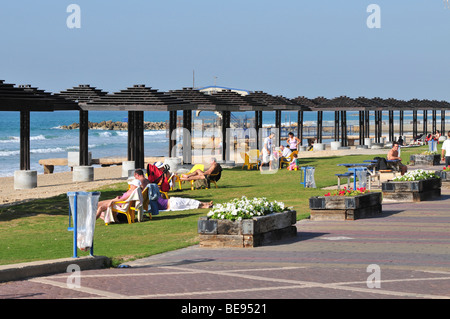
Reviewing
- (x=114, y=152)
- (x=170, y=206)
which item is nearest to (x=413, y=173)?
(x=170, y=206)

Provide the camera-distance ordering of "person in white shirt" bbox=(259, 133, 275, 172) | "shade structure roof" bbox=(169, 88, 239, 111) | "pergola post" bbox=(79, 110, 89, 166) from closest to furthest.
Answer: "person in white shirt" bbox=(259, 133, 275, 172)
"pergola post" bbox=(79, 110, 89, 166)
"shade structure roof" bbox=(169, 88, 239, 111)

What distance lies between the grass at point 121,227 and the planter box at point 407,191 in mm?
1884

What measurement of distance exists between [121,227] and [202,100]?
16902mm

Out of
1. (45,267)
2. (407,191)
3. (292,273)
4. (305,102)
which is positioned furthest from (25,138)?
(305,102)

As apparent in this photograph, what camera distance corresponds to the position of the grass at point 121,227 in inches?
445

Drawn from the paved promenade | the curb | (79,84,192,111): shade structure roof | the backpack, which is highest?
(79,84,192,111): shade structure roof

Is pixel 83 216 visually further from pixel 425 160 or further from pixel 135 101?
pixel 425 160

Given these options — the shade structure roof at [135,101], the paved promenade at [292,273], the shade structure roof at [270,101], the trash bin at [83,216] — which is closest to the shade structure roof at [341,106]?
the shade structure roof at [270,101]

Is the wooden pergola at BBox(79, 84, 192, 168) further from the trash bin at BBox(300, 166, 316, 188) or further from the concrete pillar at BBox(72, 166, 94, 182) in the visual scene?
the trash bin at BBox(300, 166, 316, 188)

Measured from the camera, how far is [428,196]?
18141mm

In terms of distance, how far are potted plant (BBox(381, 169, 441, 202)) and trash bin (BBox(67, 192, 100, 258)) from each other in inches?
→ 389

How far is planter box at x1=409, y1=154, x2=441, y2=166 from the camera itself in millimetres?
28891

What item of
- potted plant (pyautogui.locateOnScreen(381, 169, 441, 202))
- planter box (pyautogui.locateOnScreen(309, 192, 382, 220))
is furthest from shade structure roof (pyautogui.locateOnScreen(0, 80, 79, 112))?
potted plant (pyautogui.locateOnScreen(381, 169, 441, 202))

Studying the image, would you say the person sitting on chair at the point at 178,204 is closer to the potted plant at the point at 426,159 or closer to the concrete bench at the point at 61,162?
the potted plant at the point at 426,159
